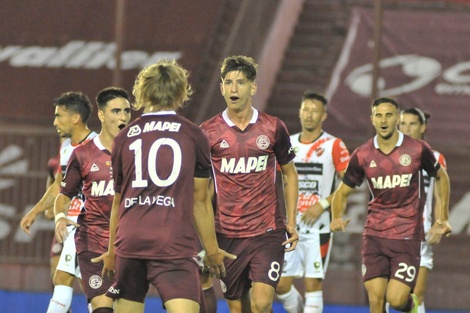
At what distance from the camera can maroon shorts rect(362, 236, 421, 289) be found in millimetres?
9812

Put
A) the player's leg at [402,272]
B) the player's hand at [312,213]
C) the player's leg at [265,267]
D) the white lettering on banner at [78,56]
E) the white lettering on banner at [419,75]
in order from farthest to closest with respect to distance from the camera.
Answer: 1. the white lettering on banner at [419,75]
2. the white lettering on banner at [78,56]
3. the player's hand at [312,213]
4. the player's leg at [402,272]
5. the player's leg at [265,267]

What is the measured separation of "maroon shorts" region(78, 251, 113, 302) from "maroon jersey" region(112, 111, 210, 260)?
187 centimetres

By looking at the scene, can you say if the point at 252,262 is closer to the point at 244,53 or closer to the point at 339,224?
the point at 339,224

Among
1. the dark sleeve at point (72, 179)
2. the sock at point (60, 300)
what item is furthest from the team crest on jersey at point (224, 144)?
the sock at point (60, 300)

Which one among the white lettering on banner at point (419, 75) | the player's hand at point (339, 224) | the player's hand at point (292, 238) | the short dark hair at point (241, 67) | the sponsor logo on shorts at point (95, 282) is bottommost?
the sponsor logo on shorts at point (95, 282)

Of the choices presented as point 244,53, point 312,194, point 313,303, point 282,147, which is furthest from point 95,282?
point 244,53

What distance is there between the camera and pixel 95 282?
8656 mm

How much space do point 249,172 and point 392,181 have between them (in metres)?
1.70

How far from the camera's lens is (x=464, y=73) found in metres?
16.8

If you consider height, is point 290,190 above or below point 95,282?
above

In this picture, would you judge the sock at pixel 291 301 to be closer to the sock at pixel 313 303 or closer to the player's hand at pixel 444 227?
the sock at pixel 313 303

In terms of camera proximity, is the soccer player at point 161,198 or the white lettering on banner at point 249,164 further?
the white lettering on banner at point 249,164

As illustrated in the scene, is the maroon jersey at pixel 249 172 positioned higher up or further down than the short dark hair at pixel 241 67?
further down

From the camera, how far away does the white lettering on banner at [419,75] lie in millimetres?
16562
